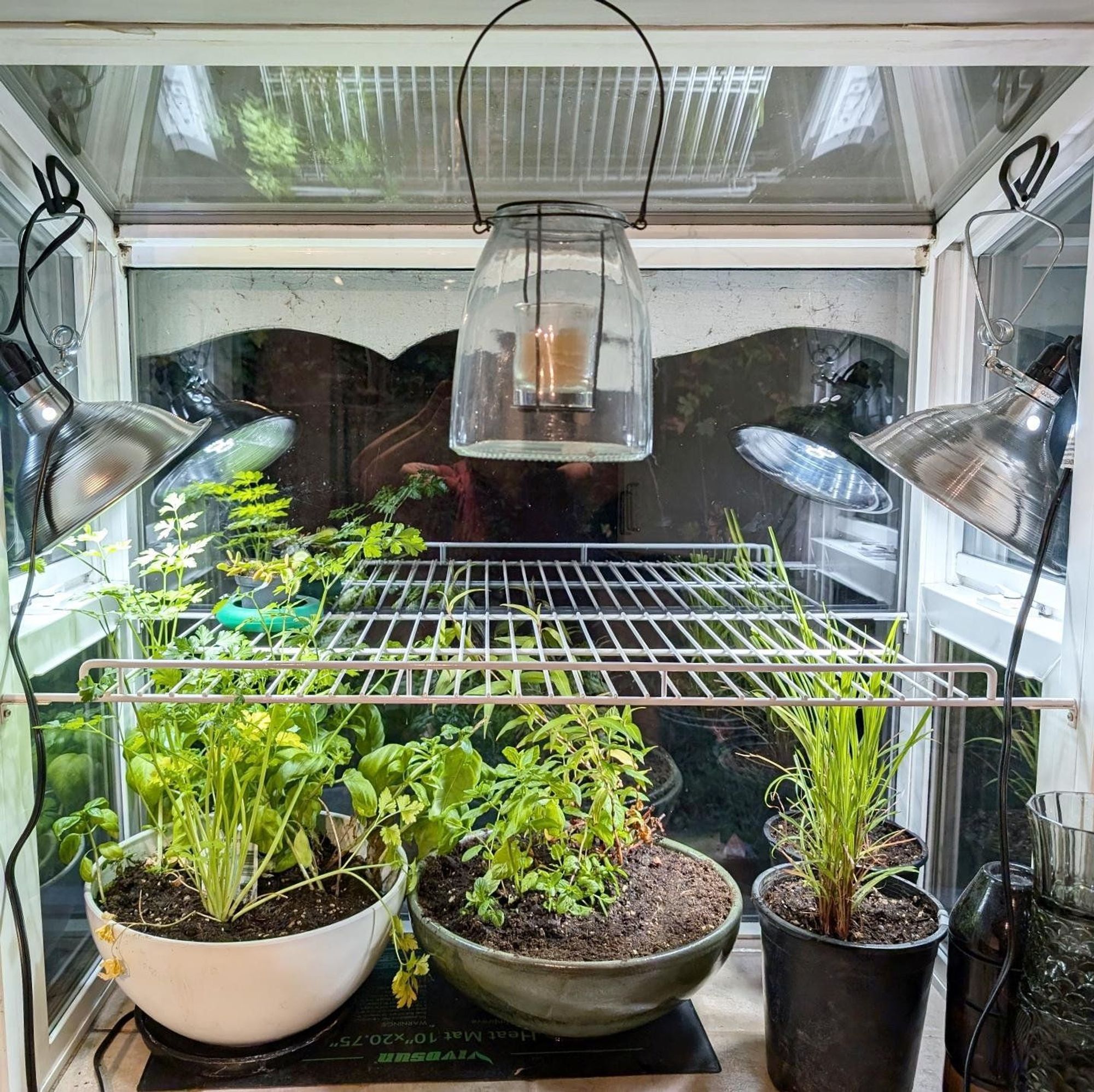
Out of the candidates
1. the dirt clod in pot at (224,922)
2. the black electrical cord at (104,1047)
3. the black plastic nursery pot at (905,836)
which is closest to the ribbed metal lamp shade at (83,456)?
the dirt clod in pot at (224,922)

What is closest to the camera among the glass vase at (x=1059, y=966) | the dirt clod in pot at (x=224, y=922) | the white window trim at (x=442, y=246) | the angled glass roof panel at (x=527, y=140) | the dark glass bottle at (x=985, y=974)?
the glass vase at (x=1059, y=966)

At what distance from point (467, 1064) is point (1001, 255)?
1277 millimetres

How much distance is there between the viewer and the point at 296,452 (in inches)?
55.4

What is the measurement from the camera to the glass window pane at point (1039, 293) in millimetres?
1028

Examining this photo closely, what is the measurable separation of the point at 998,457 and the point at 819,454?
45 cm

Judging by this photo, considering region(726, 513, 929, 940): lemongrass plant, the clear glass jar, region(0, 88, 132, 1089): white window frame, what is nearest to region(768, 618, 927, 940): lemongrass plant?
region(726, 513, 929, 940): lemongrass plant

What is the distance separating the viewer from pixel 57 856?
3.80ft

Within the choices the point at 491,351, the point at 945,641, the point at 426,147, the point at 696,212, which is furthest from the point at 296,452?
the point at 945,641

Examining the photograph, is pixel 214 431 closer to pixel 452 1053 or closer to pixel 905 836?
pixel 452 1053

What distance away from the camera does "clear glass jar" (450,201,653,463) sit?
2.91 feet

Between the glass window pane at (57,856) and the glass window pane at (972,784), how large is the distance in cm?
118

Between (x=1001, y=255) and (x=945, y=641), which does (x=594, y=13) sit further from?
(x=945, y=641)

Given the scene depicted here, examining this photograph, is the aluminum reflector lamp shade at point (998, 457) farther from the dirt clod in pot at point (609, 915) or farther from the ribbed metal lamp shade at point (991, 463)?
the dirt clod in pot at point (609, 915)

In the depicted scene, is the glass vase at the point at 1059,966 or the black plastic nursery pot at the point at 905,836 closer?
the glass vase at the point at 1059,966
